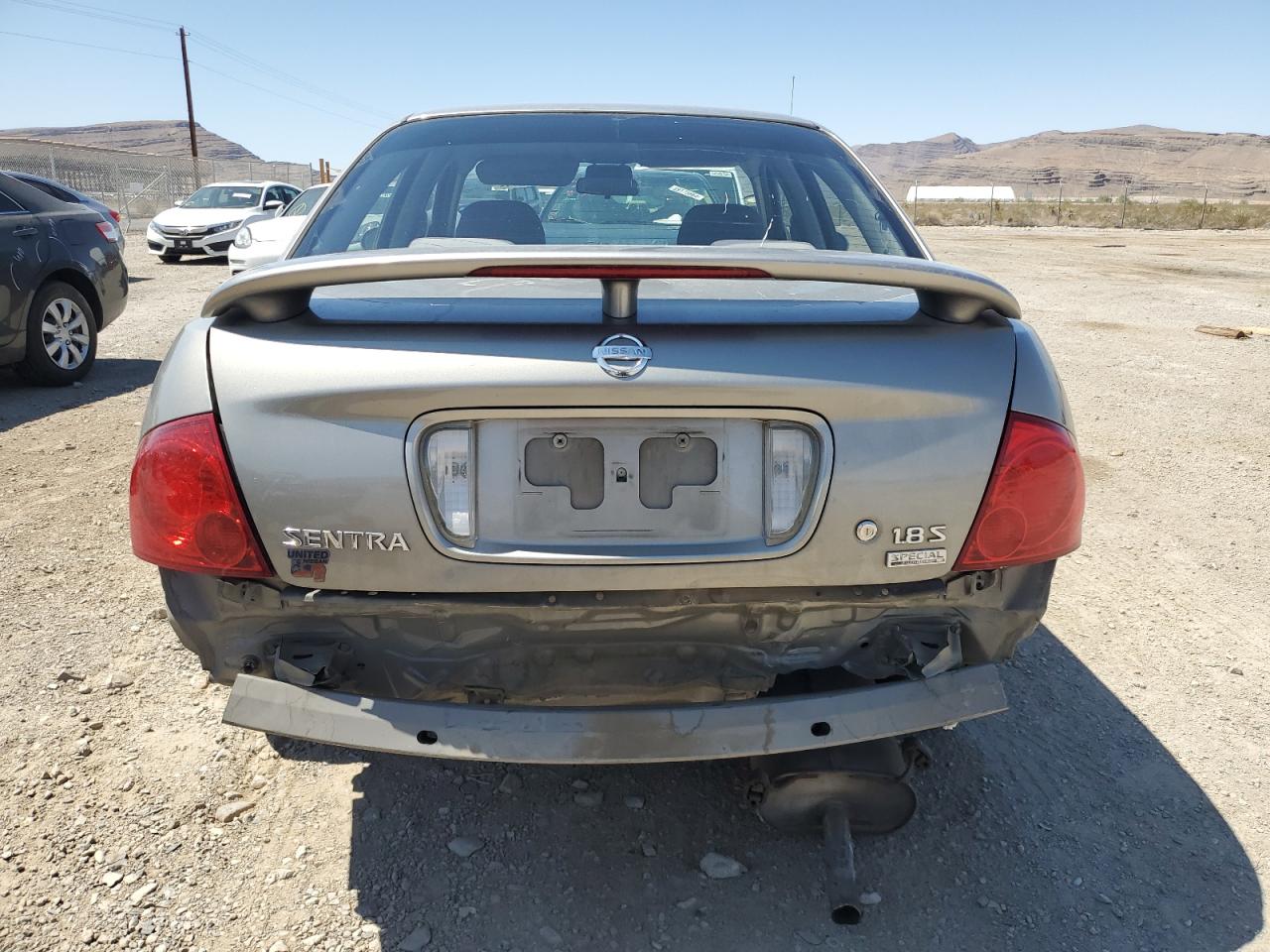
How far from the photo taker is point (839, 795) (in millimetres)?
2164

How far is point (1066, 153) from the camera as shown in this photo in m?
156

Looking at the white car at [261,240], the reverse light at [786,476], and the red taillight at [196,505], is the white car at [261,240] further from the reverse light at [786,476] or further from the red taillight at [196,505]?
the reverse light at [786,476]

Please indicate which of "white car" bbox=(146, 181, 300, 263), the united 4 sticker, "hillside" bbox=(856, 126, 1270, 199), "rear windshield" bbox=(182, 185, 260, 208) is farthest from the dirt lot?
"hillside" bbox=(856, 126, 1270, 199)

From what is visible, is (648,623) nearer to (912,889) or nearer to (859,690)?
(859,690)

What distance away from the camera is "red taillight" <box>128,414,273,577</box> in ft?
6.11

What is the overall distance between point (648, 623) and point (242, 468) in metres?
0.84

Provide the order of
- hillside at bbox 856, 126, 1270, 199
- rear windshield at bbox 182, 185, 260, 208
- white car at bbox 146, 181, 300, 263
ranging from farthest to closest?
hillside at bbox 856, 126, 1270, 199 → rear windshield at bbox 182, 185, 260, 208 → white car at bbox 146, 181, 300, 263

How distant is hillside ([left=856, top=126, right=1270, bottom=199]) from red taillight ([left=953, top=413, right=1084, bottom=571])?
114m

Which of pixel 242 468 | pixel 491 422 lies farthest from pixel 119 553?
pixel 491 422

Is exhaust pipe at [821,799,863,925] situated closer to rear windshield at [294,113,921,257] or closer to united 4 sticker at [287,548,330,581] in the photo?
united 4 sticker at [287,548,330,581]

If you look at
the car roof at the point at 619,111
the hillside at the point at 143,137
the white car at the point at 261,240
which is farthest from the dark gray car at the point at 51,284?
the hillside at the point at 143,137

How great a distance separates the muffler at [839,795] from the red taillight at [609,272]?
3.43 feet

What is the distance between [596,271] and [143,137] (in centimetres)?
18530

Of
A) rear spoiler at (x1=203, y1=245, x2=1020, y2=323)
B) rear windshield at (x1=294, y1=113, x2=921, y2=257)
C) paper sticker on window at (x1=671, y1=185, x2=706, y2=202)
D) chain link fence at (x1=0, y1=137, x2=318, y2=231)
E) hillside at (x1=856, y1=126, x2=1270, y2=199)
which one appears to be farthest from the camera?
hillside at (x1=856, y1=126, x2=1270, y2=199)
